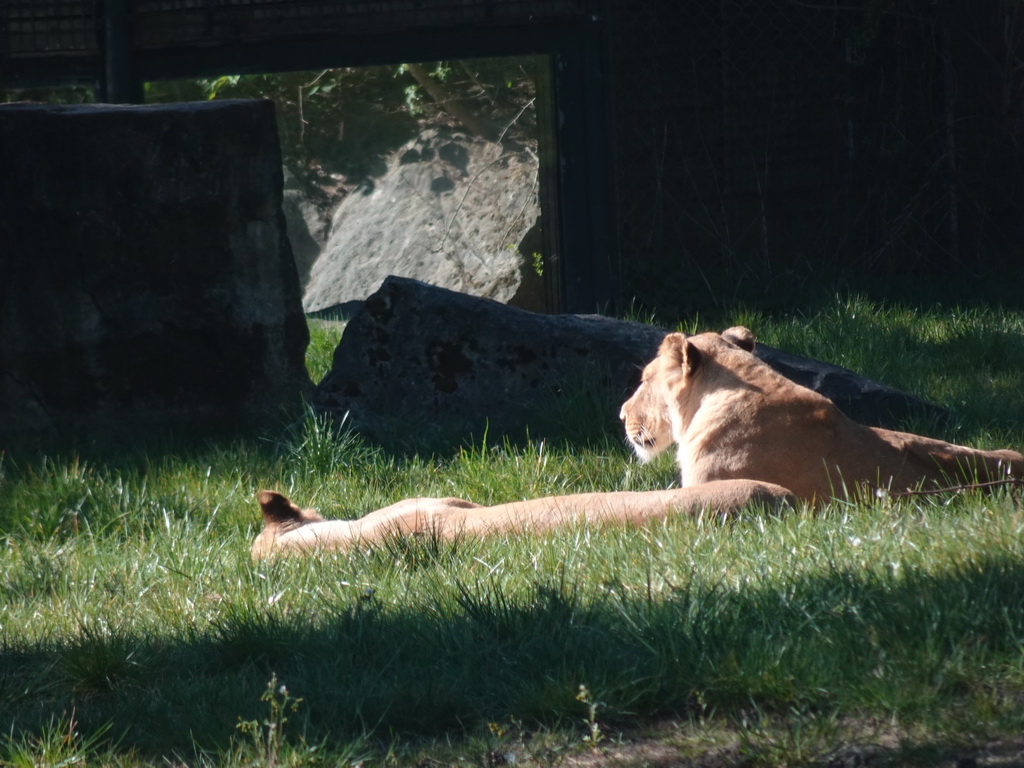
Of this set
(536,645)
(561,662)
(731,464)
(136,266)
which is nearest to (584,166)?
(136,266)

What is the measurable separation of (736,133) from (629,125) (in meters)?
0.82

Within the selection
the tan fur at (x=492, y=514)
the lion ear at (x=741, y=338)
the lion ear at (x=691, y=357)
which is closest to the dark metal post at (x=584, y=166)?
the lion ear at (x=741, y=338)

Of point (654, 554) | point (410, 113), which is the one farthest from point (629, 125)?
point (654, 554)

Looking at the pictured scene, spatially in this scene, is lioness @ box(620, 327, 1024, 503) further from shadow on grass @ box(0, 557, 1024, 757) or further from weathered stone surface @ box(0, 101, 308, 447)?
weathered stone surface @ box(0, 101, 308, 447)

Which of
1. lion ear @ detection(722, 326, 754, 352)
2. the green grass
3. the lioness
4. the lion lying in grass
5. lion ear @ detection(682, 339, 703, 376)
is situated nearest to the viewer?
the green grass

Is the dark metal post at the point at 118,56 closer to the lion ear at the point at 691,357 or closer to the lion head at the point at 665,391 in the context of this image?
the lion head at the point at 665,391

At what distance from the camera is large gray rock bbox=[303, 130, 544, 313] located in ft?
38.4

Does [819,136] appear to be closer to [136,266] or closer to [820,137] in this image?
[820,137]

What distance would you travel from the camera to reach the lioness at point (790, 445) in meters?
4.32

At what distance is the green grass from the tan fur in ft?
0.33

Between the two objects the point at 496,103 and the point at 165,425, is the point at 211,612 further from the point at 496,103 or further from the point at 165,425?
the point at 496,103

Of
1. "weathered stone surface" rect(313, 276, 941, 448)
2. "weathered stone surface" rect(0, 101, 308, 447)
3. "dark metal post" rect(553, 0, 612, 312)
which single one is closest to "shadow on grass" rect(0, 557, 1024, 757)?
"weathered stone surface" rect(313, 276, 941, 448)

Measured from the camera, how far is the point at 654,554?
11.7ft

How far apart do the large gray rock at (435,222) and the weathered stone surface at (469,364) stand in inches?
191
